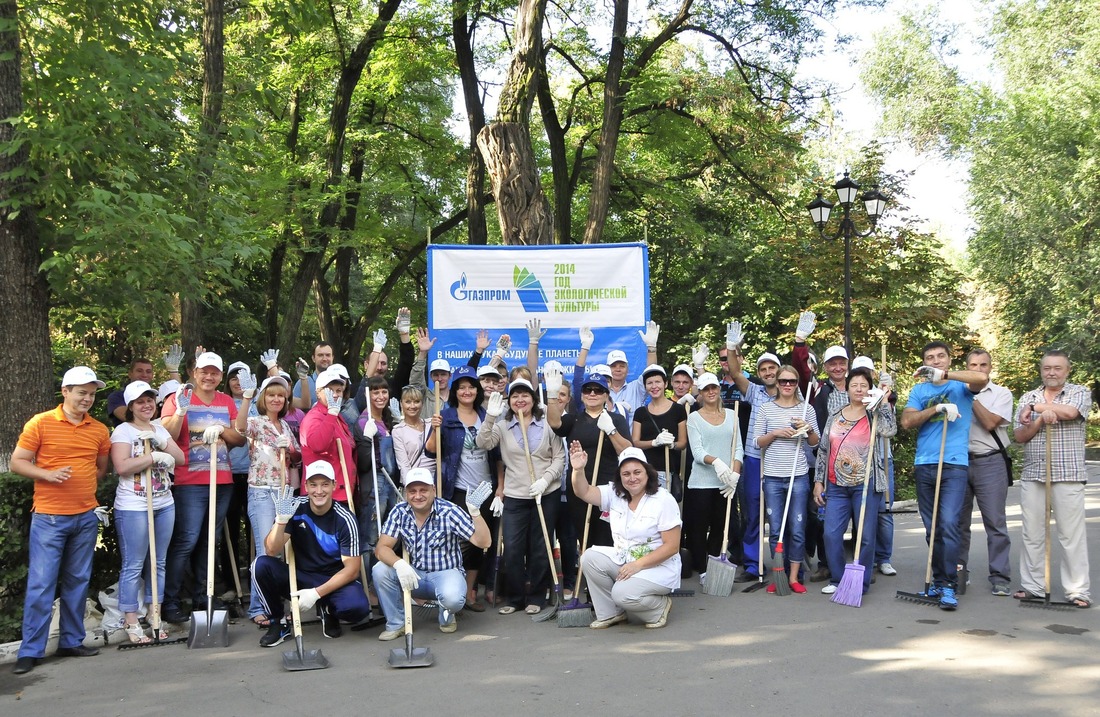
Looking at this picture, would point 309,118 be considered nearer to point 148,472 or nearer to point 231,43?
point 231,43

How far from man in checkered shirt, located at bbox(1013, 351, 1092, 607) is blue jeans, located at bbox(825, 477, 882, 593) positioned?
3.55 feet

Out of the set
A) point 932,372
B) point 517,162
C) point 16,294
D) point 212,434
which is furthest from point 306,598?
point 517,162

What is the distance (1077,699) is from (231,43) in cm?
1655

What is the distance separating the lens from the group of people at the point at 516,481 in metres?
6.54

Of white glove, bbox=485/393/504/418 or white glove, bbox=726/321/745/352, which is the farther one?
white glove, bbox=726/321/745/352

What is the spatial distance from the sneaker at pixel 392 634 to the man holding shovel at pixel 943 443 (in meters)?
3.93

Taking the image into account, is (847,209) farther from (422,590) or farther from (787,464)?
(422,590)

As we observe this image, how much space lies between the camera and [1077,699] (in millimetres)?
4980

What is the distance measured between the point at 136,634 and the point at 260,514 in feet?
3.70

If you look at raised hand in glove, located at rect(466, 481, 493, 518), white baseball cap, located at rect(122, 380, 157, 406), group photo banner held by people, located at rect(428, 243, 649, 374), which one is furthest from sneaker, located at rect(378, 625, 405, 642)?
group photo banner held by people, located at rect(428, 243, 649, 374)

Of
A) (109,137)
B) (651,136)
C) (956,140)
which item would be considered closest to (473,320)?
(109,137)

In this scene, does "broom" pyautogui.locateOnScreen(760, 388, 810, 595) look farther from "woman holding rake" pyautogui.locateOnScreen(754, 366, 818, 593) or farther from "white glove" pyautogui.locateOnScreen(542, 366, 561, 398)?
"white glove" pyautogui.locateOnScreen(542, 366, 561, 398)

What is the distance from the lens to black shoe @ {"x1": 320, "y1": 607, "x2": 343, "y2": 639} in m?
6.69

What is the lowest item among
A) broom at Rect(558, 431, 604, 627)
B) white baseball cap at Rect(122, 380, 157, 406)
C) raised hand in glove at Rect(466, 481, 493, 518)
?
broom at Rect(558, 431, 604, 627)
